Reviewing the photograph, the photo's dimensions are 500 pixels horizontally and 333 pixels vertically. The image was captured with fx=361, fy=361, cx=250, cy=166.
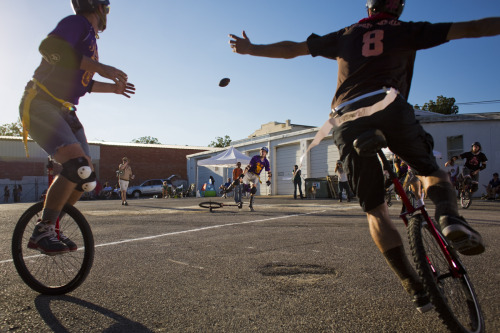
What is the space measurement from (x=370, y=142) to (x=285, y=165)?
26102 mm

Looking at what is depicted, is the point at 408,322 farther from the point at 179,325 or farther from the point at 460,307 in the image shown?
the point at 179,325

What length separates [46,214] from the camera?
245cm

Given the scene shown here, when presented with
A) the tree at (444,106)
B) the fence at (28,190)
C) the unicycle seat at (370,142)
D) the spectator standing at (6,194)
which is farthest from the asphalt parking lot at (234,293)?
the tree at (444,106)

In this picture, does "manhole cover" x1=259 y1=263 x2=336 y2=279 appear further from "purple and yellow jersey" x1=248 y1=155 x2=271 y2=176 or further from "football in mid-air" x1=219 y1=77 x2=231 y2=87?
"purple and yellow jersey" x1=248 y1=155 x2=271 y2=176

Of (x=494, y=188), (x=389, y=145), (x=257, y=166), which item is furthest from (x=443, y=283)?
(x=494, y=188)

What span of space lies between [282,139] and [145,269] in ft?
81.4

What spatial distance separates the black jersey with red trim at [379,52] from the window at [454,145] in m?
20.0

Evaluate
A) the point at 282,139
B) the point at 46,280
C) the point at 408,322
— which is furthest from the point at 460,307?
the point at 282,139

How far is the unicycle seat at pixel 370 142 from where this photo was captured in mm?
1658

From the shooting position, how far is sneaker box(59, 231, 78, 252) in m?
2.46

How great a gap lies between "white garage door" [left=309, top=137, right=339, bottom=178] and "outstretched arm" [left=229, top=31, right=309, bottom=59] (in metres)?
21.3

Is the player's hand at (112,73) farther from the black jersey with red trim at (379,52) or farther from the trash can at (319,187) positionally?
the trash can at (319,187)

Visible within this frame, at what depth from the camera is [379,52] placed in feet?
6.40

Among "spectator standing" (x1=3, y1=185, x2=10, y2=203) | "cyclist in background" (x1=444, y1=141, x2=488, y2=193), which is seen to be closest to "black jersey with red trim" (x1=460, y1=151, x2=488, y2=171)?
"cyclist in background" (x1=444, y1=141, x2=488, y2=193)
